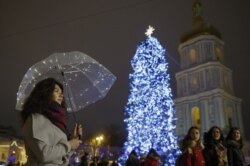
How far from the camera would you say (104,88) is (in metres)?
6.23

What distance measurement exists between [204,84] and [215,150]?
3920 centimetres

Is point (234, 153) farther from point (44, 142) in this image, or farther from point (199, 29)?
point (199, 29)

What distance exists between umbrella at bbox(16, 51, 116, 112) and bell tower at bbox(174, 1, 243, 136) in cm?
3782

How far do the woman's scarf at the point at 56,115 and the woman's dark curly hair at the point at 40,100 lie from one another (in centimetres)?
4

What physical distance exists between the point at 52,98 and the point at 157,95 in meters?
23.3

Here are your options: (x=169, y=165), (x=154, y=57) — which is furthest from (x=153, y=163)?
(x=154, y=57)

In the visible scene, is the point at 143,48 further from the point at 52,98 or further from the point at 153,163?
the point at 52,98

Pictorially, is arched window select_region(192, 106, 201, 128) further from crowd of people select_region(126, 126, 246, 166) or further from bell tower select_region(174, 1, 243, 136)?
crowd of people select_region(126, 126, 246, 166)

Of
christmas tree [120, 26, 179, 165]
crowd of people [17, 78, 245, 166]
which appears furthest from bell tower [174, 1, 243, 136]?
crowd of people [17, 78, 245, 166]

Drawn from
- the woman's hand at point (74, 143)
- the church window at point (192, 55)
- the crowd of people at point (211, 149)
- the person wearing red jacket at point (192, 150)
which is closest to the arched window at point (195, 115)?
the church window at point (192, 55)

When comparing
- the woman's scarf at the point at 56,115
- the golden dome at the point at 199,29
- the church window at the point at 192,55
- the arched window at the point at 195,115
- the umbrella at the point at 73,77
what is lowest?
the woman's scarf at the point at 56,115

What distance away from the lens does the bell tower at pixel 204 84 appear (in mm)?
42969

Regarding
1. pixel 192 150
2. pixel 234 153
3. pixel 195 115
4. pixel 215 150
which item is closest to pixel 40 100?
pixel 192 150

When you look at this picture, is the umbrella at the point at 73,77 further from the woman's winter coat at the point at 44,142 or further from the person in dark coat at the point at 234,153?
the person in dark coat at the point at 234,153
